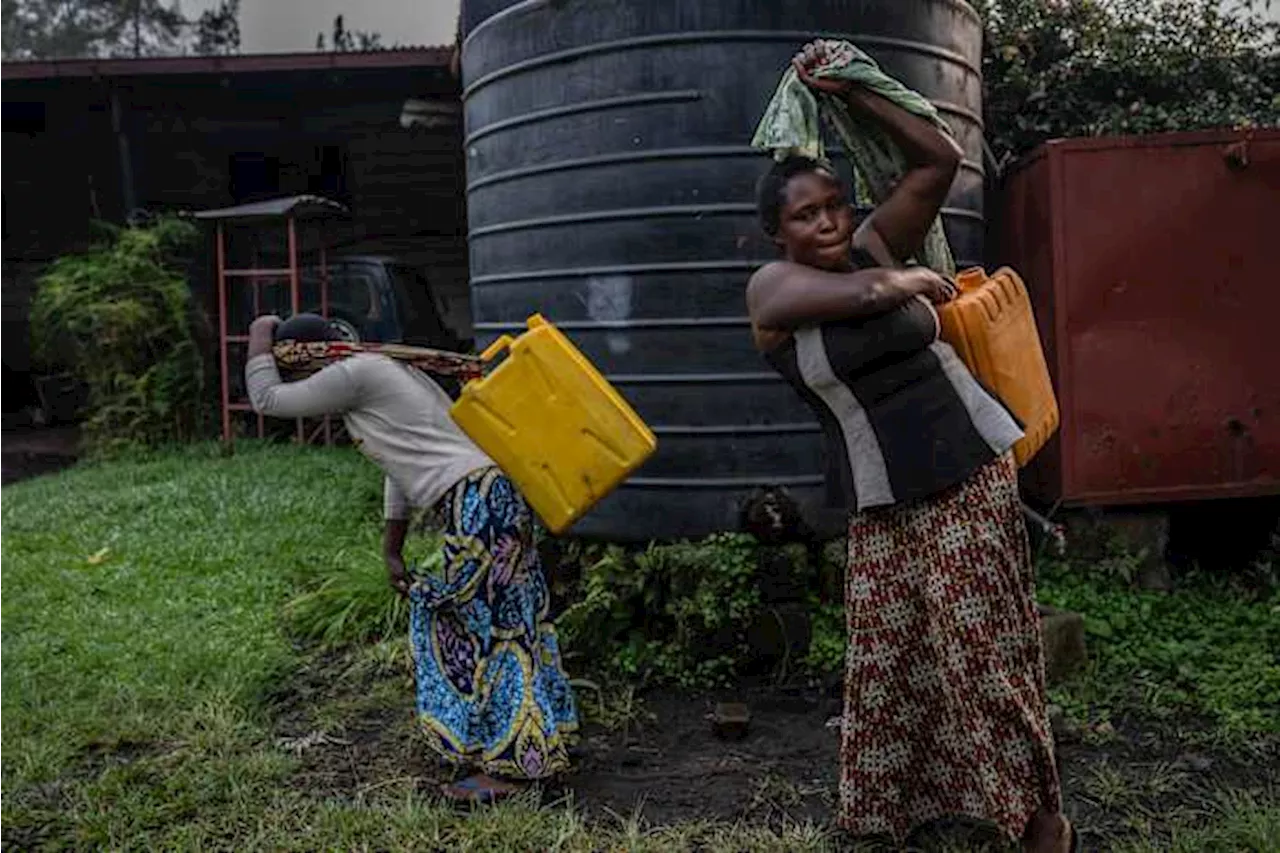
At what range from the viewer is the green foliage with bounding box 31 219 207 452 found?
31.9ft

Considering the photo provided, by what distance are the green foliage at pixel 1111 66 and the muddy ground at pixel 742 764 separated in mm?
3033

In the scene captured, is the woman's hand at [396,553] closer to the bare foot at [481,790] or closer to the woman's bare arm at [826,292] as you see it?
the bare foot at [481,790]

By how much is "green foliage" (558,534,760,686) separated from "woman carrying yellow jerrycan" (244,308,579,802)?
2.81 feet

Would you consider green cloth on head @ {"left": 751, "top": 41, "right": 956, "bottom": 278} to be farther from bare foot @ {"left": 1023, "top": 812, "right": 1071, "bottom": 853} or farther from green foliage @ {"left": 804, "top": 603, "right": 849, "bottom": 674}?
green foliage @ {"left": 804, "top": 603, "right": 849, "bottom": 674}

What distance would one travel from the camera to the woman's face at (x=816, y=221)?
2.50 metres

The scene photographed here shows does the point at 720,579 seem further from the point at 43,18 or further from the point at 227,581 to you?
the point at 43,18

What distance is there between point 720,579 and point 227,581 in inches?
104

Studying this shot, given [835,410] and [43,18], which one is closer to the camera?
[835,410]

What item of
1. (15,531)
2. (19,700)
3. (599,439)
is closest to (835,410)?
(599,439)

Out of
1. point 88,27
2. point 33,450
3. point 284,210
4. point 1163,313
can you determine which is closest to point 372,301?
point 284,210

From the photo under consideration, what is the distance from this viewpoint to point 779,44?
13.2ft

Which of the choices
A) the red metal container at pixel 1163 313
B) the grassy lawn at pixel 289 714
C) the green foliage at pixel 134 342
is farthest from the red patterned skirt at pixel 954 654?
the green foliage at pixel 134 342

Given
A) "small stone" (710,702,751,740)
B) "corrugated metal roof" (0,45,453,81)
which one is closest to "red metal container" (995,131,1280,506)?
"small stone" (710,702,751,740)

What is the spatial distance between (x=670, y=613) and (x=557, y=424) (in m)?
1.27
